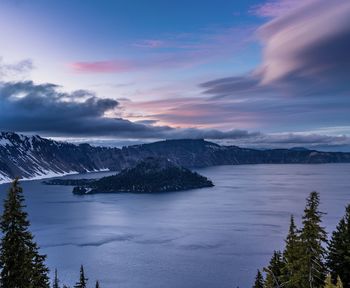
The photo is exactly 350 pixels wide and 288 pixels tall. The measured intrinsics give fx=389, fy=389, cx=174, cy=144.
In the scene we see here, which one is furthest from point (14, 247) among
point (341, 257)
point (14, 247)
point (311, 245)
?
point (341, 257)

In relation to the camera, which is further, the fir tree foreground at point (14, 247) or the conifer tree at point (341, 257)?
the conifer tree at point (341, 257)

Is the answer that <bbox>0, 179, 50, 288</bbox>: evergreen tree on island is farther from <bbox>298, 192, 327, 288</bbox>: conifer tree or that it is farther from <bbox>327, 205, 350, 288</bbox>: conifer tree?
<bbox>327, 205, 350, 288</bbox>: conifer tree

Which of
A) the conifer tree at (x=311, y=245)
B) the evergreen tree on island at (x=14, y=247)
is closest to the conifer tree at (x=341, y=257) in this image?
the conifer tree at (x=311, y=245)

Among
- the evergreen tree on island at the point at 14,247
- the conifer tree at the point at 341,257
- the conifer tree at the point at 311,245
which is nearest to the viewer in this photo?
the evergreen tree on island at the point at 14,247

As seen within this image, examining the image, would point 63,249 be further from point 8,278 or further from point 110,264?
point 8,278

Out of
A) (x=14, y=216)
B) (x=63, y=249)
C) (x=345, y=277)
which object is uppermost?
(x=14, y=216)

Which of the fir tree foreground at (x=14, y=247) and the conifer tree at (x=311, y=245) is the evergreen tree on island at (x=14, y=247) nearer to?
the fir tree foreground at (x=14, y=247)

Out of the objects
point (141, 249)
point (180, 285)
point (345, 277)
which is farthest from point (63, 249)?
point (345, 277)

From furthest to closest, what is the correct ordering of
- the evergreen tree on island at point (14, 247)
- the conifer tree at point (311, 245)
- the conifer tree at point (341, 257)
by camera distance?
1. the conifer tree at point (341, 257)
2. the conifer tree at point (311, 245)
3. the evergreen tree on island at point (14, 247)

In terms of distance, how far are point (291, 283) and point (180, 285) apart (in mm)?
103442

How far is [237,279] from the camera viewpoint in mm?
130250

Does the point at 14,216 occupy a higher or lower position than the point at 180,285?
higher

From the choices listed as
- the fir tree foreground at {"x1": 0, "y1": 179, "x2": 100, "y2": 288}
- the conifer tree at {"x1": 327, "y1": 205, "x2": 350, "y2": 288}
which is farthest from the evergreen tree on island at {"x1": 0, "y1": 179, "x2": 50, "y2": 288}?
the conifer tree at {"x1": 327, "y1": 205, "x2": 350, "y2": 288}

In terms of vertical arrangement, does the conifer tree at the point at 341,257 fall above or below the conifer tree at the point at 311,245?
below
